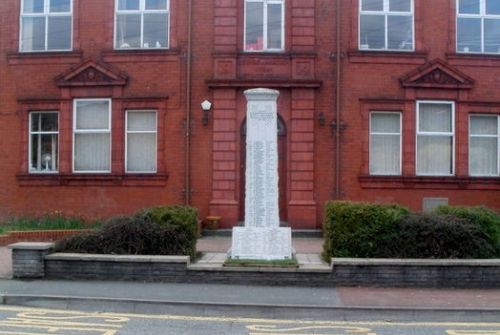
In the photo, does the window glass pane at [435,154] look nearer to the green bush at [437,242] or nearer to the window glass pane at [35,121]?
the green bush at [437,242]

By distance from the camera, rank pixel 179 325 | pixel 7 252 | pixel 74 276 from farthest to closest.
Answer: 1. pixel 7 252
2. pixel 74 276
3. pixel 179 325

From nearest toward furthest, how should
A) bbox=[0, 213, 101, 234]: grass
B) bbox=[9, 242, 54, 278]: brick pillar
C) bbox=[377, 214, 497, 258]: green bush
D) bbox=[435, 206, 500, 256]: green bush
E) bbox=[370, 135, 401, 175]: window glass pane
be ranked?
bbox=[9, 242, 54, 278]: brick pillar
bbox=[377, 214, 497, 258]: green bush
bbox=[435, 206, 500, 256]: green bush
bbox=[0, 213, 101, 234]: grass
bbox=[370, 135, 401, 175]: window glass pane

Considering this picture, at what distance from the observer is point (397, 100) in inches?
760

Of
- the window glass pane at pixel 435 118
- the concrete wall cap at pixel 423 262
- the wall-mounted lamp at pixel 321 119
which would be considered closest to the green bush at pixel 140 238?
the concrete wall cap at pixel 423 262

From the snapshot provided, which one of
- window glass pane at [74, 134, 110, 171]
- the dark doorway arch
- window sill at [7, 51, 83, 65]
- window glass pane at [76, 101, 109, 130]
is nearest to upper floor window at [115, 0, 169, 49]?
window sill at [7, 51, 83, 65]

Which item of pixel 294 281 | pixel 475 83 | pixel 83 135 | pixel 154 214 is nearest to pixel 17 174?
pixel 83 135

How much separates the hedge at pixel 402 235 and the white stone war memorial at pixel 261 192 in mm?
1032

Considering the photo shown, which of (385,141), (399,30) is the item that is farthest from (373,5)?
(385,141)

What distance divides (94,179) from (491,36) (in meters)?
12.1

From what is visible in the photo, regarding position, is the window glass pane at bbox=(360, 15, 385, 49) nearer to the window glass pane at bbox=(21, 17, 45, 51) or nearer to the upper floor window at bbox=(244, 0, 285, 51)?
the upper floor window at bbox=(244, 0, 285, 51)

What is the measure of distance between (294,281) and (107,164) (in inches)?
381

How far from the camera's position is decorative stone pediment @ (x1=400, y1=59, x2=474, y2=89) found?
19234 millimetres

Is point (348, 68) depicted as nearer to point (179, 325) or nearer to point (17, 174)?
point (17, 174)

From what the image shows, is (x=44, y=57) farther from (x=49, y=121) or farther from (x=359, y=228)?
(x=359, y=228)
